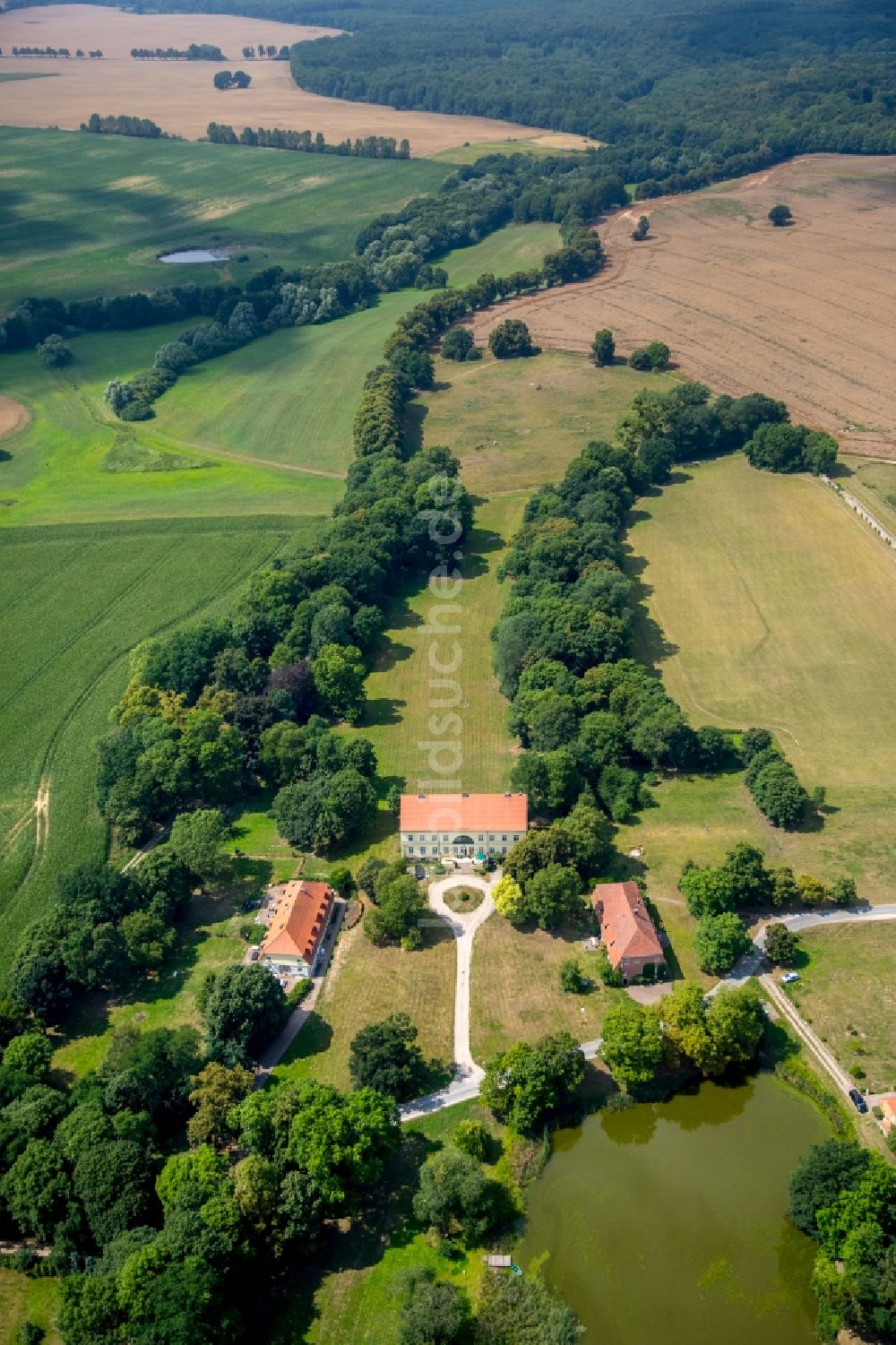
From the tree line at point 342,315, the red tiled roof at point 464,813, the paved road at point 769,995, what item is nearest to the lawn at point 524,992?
the paved road at point 769,995

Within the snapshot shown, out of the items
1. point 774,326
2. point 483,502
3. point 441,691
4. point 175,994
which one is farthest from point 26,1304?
point 774,326

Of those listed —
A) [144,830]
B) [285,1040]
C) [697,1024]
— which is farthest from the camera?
[144,830]

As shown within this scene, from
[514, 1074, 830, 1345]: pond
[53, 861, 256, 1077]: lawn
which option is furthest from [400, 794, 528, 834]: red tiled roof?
[514, 1074, 830, 1345]: pond

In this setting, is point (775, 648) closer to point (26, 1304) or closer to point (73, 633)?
point (73, 633)

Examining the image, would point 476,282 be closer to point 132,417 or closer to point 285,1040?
point 132,417

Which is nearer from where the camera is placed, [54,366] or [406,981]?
[406,981]

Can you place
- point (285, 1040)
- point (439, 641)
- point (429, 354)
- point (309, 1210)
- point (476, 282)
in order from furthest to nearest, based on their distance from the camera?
point (476, 282) < point (429, 354) < point (439, 641) < point (285, 1040) < point (309, 1210)

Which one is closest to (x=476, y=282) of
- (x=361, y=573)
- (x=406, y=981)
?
(x=361, y=573)
